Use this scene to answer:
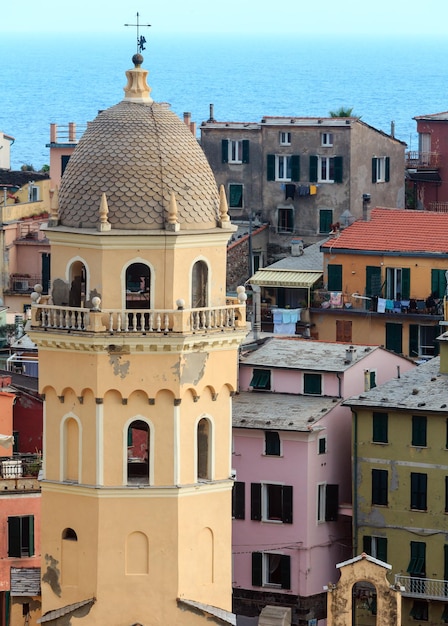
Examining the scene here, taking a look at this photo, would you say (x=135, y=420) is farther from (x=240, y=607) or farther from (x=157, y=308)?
(x=240, y=607)

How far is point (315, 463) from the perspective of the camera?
81.8 metres

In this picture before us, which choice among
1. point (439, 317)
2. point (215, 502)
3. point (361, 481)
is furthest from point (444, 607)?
point (215, 502)

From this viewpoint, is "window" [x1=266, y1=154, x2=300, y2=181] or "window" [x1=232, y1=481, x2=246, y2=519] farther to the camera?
"window" [x1=266, y1=154, x2=300, y2=181]

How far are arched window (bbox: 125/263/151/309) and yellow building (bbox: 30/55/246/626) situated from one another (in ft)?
0.12

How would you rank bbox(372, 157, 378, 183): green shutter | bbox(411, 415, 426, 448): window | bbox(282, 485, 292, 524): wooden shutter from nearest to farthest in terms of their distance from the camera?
bbox(411, 415, 426, 448): window → bbox(282, 485, 292, 524): wooden shutter → bbox(372, 157, 378, 183): green shutter

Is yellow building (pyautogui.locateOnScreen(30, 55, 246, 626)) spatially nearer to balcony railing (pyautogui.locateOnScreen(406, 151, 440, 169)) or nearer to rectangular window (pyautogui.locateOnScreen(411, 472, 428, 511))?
rectangular window (pyautogui.locateOnScreen(411, 472, 428, 511))

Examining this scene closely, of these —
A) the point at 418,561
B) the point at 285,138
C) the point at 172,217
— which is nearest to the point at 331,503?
the point at 418,561

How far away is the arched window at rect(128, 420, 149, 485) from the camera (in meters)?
49.8

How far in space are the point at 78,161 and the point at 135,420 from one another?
4.38 metres

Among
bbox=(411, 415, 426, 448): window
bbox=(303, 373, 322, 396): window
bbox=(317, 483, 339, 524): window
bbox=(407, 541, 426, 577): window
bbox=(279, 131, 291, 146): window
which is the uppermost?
bbox=(279, 131, 291, 146): window

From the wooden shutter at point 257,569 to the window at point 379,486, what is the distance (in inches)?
143

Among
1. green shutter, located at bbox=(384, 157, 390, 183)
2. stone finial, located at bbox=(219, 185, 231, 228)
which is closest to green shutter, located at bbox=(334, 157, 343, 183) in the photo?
green shutter, located at bbox=(384, 157, 390, 183)

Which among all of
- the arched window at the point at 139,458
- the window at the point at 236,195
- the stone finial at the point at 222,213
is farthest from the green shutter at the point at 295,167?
the stone finial at the point at 222,213

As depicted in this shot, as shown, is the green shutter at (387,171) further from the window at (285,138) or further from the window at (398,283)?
the window at (398,283)
